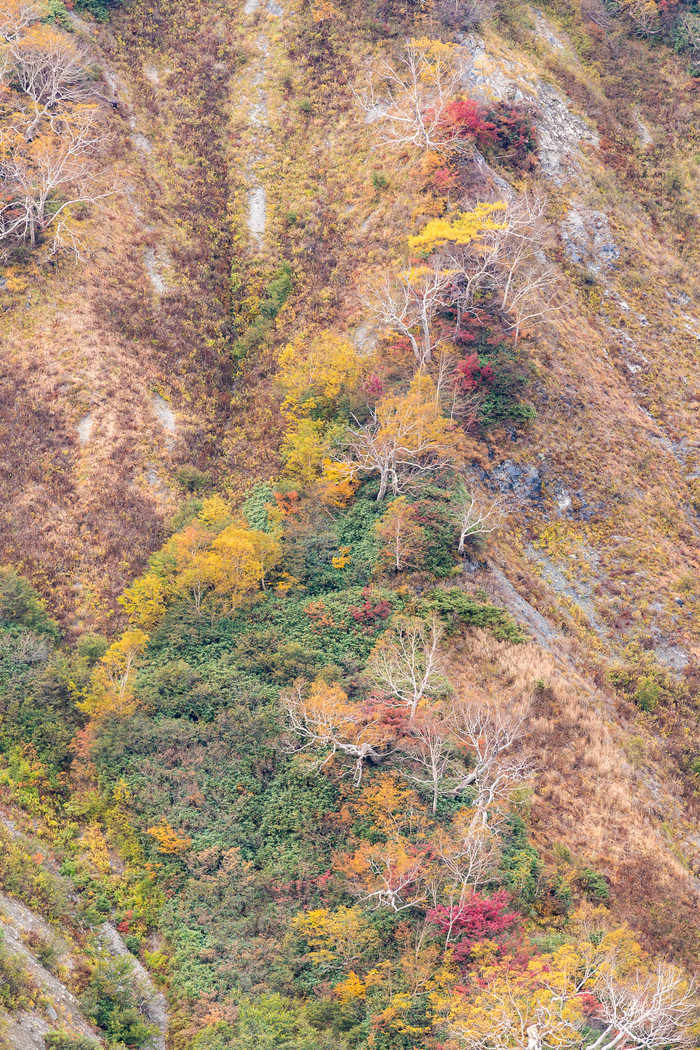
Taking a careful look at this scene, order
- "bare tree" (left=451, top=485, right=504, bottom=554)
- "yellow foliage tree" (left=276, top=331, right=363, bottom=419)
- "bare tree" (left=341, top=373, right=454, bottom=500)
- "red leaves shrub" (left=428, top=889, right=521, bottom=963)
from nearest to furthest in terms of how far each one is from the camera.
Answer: "red leaves shrub" (left=428, top=889, right=521, bottom=963), "bare tree" (left=451, top=485, right=504, bottom=554), "bare tree" (left=341, top=373, right=454, bottom=500), "yellow foliage tree" (left=276, top=331, right=363, bottom=419)

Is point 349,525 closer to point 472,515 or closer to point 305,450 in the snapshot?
point 305,450

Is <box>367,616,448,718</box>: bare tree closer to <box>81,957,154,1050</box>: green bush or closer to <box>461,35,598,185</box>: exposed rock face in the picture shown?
<box>81,957,154,1050</box>: green bush

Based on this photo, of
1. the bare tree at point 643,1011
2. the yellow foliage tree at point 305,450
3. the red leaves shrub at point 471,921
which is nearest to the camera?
the bare tree at point 643,1011

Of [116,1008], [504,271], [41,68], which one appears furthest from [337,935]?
[41,68]

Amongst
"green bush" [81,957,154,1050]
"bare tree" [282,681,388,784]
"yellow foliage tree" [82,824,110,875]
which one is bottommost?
"yellow foliage tree" [82,824,110,875]

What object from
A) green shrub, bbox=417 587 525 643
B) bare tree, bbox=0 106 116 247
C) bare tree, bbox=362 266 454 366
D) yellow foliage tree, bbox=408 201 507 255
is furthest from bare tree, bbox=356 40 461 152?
green shrub, bbox=417 587 525 643

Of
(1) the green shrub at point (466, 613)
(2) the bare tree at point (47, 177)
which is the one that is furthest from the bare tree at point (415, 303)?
(2) the bare tree at point (47, 177)

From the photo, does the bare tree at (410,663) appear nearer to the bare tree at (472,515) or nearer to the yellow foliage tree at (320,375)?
the bare tree at (472,515)
